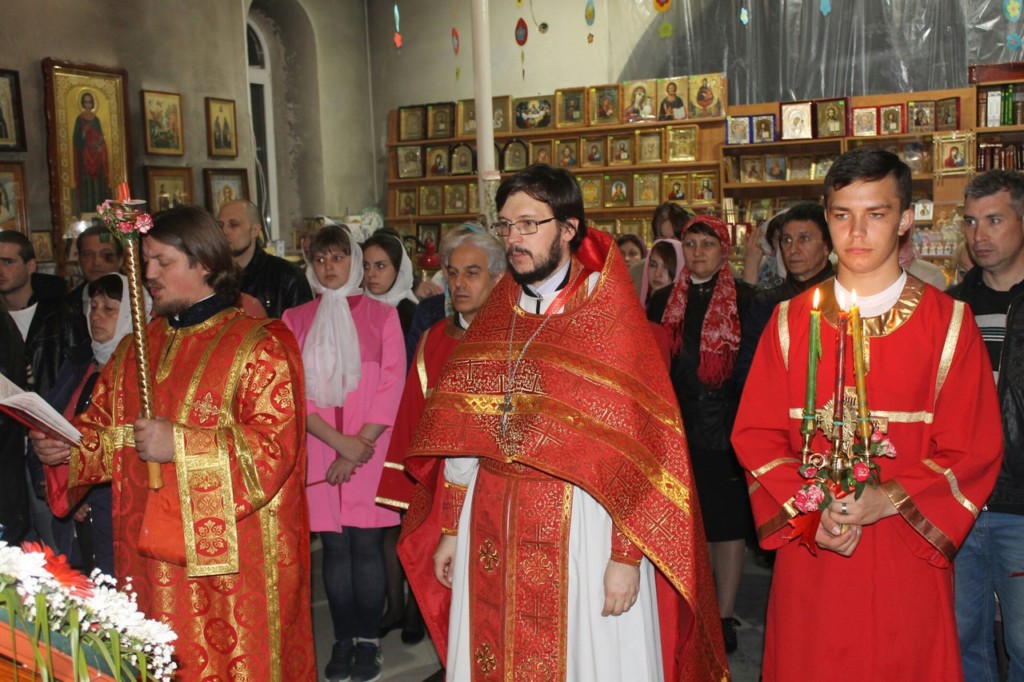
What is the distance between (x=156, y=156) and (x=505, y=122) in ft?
12.5

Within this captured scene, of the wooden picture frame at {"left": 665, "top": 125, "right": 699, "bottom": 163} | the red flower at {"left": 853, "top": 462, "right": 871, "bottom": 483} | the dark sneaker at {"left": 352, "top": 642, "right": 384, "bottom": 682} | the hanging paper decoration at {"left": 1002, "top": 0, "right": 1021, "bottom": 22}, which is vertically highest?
the hanging paper decoration at {"left": 1002, "top": 0, "right": 1021, "bottom": 22}

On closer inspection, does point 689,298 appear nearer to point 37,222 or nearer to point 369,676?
A: point 369,676

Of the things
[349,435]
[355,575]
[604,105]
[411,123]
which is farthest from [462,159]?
[355,575]

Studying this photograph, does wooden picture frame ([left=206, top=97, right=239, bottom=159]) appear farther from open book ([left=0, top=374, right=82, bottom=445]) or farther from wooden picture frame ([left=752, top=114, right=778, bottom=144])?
open book ([left=0, top=374, right=82, bottom=445])

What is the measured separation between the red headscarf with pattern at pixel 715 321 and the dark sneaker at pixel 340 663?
6.02 feet

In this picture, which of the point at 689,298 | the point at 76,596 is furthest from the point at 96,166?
the point at 76,596

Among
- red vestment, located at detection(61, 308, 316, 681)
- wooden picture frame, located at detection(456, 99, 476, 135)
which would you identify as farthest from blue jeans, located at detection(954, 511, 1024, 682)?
wooden picture frame, located at detection(456, 99, 476, 135)

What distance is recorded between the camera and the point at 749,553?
5.36 metres

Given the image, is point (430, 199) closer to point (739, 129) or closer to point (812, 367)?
point (739, 129)

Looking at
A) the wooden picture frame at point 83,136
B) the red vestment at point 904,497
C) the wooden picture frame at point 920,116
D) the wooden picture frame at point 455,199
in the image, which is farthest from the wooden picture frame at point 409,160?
the red vestment at point 904,497

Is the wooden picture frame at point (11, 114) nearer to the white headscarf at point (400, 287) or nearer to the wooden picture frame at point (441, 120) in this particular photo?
the white headscarf at point (400, 287)

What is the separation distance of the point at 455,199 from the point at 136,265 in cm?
862

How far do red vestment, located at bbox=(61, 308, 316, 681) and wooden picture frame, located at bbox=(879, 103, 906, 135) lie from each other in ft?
24.0

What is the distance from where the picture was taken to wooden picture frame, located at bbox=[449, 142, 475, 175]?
430 inches
